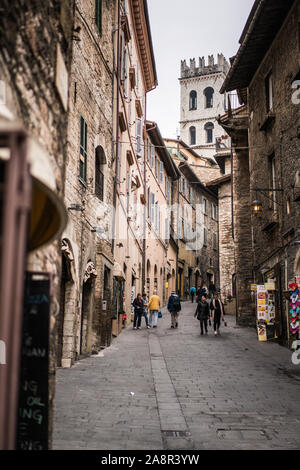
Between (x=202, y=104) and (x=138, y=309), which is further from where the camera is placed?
(x=202, y=104)

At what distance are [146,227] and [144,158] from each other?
3495 millimetres

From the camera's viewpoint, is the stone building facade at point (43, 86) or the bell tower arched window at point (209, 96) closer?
the stone building facade at point (43, 86)

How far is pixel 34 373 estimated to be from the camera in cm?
357

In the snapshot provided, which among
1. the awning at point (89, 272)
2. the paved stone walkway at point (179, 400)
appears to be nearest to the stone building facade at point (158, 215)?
the awning at point (89, 272)

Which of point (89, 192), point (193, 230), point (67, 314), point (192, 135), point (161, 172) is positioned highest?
point (192, 135)

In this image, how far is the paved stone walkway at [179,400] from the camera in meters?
5.86

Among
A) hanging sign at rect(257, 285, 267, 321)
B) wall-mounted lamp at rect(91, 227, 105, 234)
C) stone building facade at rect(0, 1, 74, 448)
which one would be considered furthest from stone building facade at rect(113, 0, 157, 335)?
stone building facade at rect(0, 1, 74, 448)

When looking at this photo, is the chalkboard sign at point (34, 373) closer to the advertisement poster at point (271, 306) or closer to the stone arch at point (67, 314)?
the stone arch at point (67, 314)

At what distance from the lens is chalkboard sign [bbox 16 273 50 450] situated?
140 inches

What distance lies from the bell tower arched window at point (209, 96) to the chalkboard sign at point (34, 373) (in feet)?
246

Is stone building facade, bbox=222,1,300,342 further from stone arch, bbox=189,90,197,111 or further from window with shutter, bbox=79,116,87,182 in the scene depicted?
stone arch, bbox=189,90,197,111

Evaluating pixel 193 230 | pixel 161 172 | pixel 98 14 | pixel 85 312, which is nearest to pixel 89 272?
pixel 85 312

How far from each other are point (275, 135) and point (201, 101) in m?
62.8

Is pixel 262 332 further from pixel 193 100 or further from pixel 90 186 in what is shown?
pixel 193 100
